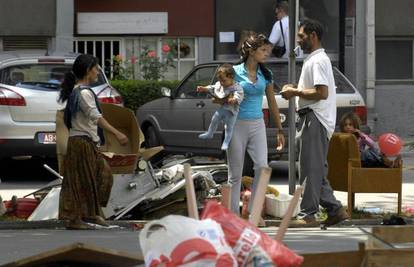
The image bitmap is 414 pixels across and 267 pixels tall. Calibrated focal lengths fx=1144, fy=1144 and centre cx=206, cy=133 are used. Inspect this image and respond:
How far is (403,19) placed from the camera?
2216cm

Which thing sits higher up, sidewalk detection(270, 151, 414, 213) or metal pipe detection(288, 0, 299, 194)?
metal pipe detection(288, 0, 299, 194)

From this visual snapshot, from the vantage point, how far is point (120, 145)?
11.5 metres

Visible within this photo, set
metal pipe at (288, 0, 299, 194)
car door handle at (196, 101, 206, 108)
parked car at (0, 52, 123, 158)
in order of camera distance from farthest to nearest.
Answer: car door handle at (196, 101, 206, 108) → parked car at (0, 52, 123, 158) → metal pipe at (288, 0, 299, 194)

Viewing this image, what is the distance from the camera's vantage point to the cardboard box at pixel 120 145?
11242 millimetres

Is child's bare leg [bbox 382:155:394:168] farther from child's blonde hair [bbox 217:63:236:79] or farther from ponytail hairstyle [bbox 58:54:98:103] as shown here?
ponytail hairstyle [bbox 58:54:98:103]

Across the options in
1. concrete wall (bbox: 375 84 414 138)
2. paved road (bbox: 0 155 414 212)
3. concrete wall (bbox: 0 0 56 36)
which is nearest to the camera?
paved road (bbox: 0 155 414 212)

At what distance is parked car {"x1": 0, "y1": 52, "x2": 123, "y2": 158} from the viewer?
14453mm

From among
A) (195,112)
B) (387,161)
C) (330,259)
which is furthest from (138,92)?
(330,259)

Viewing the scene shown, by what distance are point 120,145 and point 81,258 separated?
22.2 feet

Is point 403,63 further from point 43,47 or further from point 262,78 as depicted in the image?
point 262,78

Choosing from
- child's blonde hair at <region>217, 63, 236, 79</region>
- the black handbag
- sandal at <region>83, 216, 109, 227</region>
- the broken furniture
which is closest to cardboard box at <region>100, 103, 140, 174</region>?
sandal at <region>83, 216, 109, 227</region>

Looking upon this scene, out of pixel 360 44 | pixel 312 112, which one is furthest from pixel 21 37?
pixel 312 112

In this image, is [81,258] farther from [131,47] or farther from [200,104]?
[131,47]

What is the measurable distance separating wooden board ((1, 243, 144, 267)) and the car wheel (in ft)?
37.7
